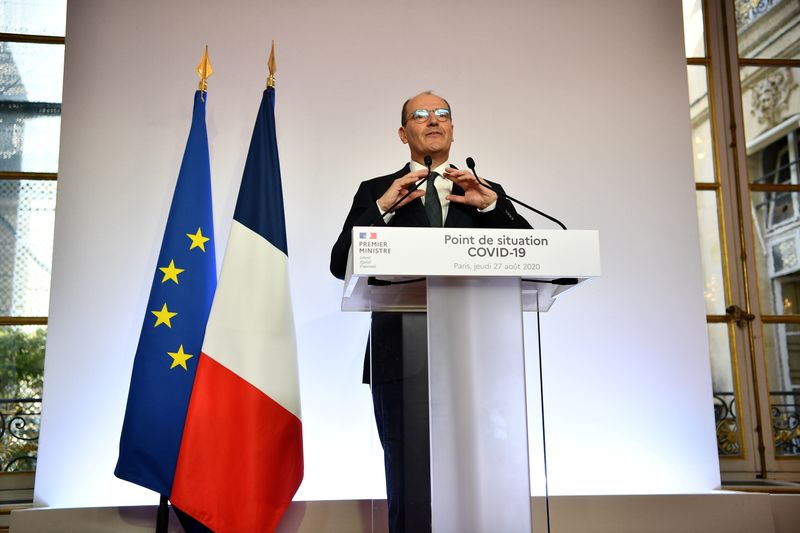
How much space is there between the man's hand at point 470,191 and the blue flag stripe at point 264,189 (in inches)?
41.5

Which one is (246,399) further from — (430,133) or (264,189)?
(430,133)

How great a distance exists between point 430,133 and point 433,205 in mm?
349

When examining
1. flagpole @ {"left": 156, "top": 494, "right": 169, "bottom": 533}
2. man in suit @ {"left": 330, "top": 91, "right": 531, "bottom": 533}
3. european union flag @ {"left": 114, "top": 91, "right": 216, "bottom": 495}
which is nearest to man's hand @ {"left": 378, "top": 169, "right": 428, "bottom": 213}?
man in suit @ {"left": 330, "top": 91, "right": 531, "bottom": 533}

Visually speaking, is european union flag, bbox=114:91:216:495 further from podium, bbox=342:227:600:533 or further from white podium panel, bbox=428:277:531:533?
white podium panel, bbox=428:277:531:533

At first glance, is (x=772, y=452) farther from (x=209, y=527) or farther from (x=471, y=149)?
(x=209, y=527)

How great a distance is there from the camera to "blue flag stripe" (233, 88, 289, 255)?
9.23 ft

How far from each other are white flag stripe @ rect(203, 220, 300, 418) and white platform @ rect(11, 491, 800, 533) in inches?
15.2

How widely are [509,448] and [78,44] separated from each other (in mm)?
2779

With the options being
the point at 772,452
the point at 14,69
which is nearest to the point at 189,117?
the point at 14,69

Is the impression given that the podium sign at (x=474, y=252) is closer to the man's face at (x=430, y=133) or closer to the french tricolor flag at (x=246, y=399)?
the man's face at (x=430, y=133)

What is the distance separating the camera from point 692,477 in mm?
3307

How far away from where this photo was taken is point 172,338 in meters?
2.69

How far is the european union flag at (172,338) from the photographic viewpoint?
8.46 feet

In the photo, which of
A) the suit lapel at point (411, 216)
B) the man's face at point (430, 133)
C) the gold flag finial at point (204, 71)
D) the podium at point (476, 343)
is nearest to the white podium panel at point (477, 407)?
the podium at point (476, 343)
